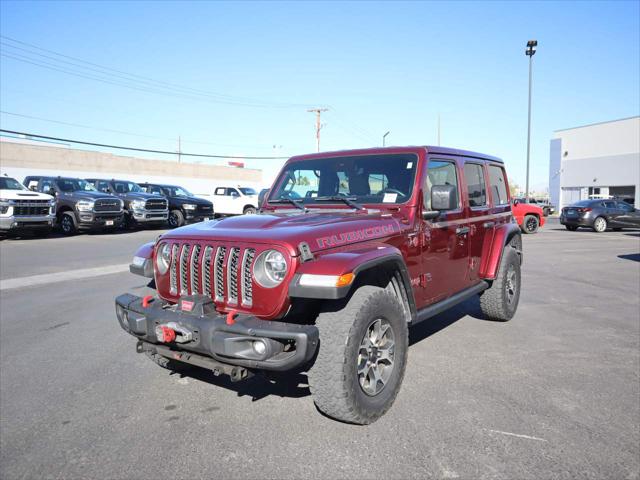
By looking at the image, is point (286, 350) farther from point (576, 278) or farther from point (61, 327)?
point (576, 278)

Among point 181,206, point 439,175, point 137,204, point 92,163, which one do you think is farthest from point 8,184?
point 92,163

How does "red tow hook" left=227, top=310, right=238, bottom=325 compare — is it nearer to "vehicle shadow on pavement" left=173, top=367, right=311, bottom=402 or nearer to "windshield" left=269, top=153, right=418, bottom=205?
"vehicle shadow on pavement" left=173, top=367, right=311, bottom=402

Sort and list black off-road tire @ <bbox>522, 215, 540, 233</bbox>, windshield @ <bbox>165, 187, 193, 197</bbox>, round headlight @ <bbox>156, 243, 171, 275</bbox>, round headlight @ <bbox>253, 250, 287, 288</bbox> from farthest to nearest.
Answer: windshield @ <bbox>165, 187, 193, 197</bbox> < black off-road tire @ <bbox>522, 215, 540, 233</bbox> < round headlight @ <bbox>156, 243, 171, 275</bbox> < round headlight @ <bbox>253, 250, 287, 288</bbox>

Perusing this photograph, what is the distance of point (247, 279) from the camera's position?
297 cm

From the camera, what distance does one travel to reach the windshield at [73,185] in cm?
1747

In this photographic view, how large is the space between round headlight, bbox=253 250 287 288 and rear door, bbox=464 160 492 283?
2537 millimetres

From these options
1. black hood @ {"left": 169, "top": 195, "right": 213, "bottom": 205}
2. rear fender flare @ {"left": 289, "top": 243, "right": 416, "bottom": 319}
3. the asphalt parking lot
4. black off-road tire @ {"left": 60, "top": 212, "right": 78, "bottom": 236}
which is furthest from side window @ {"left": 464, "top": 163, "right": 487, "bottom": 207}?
black hood @ {"left": 169, "top": 195, "right": 213, "bottom": 205}

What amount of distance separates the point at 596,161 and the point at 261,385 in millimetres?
53689

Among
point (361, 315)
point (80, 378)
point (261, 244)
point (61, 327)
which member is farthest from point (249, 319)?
point (61, 327)

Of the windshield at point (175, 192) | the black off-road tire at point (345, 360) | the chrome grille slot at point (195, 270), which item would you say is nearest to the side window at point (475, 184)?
the black off-road tire at point (345, 360)

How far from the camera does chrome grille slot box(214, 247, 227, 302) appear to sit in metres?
3.08

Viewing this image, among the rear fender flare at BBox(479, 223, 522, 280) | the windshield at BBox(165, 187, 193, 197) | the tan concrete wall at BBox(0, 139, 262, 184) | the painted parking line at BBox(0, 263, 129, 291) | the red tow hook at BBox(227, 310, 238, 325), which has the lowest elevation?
the painted parking line at BBox(0, 263, 129, 291)

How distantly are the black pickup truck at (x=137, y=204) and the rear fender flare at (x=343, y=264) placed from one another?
17.0m

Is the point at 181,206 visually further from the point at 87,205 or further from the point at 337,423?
the point at 337,423
